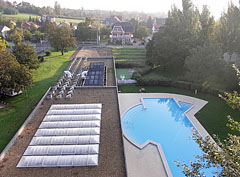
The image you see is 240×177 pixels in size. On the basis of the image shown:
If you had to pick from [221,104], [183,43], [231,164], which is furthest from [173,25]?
[231,164]

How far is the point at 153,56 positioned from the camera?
3459 centimetres

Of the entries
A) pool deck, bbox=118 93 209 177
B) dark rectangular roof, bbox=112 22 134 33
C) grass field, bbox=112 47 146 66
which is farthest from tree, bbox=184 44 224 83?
dark rectangular roof, bbox=112 22 134 33

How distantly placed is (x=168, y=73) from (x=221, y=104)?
500 inches

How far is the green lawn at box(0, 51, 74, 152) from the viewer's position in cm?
1714

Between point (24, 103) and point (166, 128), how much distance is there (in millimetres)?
17099

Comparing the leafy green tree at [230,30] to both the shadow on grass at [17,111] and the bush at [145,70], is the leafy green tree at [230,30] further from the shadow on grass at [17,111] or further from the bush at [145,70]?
the shadow on grass at [17,111]

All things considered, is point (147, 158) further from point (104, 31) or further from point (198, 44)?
point (104, 31)

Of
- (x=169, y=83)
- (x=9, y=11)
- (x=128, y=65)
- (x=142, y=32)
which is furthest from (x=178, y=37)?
(x=9, y=11)

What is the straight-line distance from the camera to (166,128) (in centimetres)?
1917

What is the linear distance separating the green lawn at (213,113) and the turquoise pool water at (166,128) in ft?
6.15

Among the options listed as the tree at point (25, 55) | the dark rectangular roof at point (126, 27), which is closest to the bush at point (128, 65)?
the tree at point (25, 55)

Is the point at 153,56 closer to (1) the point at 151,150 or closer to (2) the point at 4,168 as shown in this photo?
(1) the point at 151,150

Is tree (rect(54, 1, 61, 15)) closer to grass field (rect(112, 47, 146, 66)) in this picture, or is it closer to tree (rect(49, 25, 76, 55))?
grass field (rect(112, 47, 146, 66))

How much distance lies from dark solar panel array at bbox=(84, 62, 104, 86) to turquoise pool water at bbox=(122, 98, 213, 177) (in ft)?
18.6
